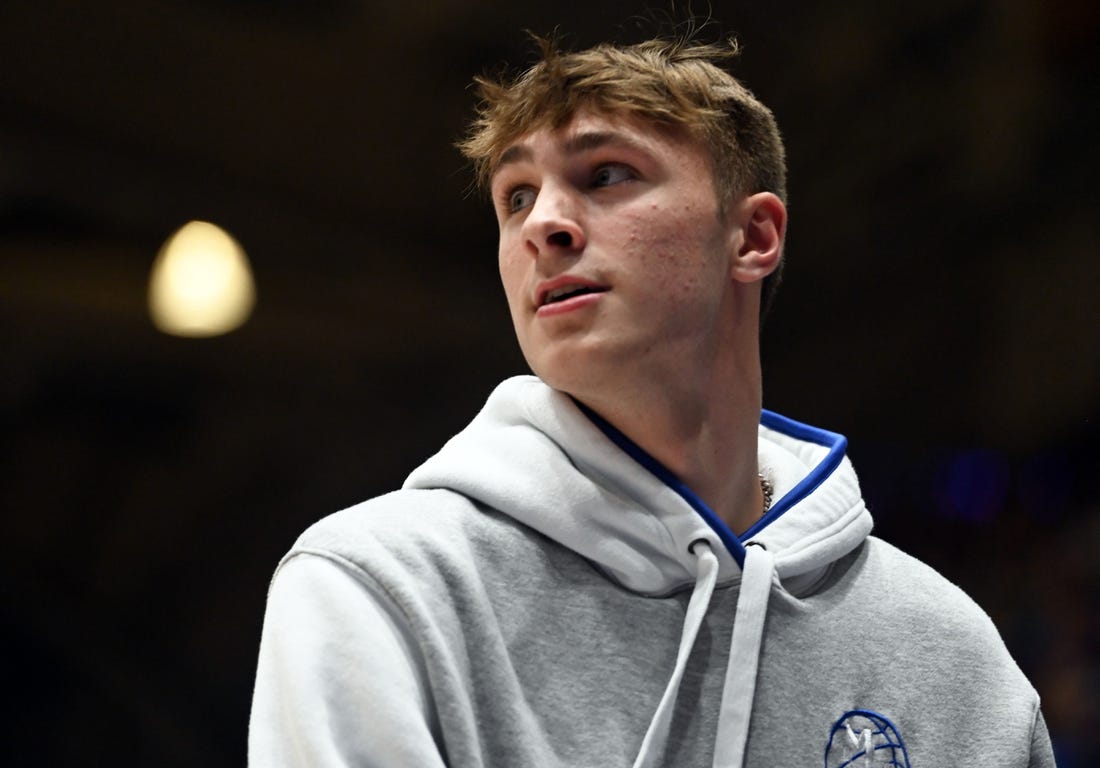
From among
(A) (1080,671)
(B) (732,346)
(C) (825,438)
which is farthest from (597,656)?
(A) (1080,671)

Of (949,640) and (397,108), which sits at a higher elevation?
(397,108)

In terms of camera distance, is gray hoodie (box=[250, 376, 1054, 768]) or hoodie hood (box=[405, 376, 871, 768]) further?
hoodie hood (box=[405, 376, 871, 768])

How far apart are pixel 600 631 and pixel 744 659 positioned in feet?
0.51

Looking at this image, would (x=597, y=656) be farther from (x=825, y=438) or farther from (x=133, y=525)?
(x=133, y=525)

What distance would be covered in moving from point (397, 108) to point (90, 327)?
26.5 inches

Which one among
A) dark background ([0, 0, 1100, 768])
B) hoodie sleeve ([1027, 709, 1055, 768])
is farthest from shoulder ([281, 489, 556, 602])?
dark background ([0, 0, 1100, 768])

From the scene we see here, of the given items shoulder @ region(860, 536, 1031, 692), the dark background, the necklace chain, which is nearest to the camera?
shoulder @ region(860, 536, 1031, 692)

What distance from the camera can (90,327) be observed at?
2221 millimetres

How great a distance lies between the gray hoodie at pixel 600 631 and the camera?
1.18 meters

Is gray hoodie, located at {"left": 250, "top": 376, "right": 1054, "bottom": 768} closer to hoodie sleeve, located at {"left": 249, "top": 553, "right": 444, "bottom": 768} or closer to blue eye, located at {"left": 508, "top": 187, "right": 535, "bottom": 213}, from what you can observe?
hoodie sleeve, located at {"left": 249, "top": 553, "right": 444, "bottom": 768}

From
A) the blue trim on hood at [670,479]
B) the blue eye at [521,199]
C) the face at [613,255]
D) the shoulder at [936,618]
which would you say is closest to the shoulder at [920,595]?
the shoulder at [936,618]

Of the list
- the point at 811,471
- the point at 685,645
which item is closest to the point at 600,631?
the point at 685,645

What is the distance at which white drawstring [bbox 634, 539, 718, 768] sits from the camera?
129 centimetres

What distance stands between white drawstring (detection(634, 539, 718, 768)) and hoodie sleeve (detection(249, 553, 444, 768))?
0.22m
